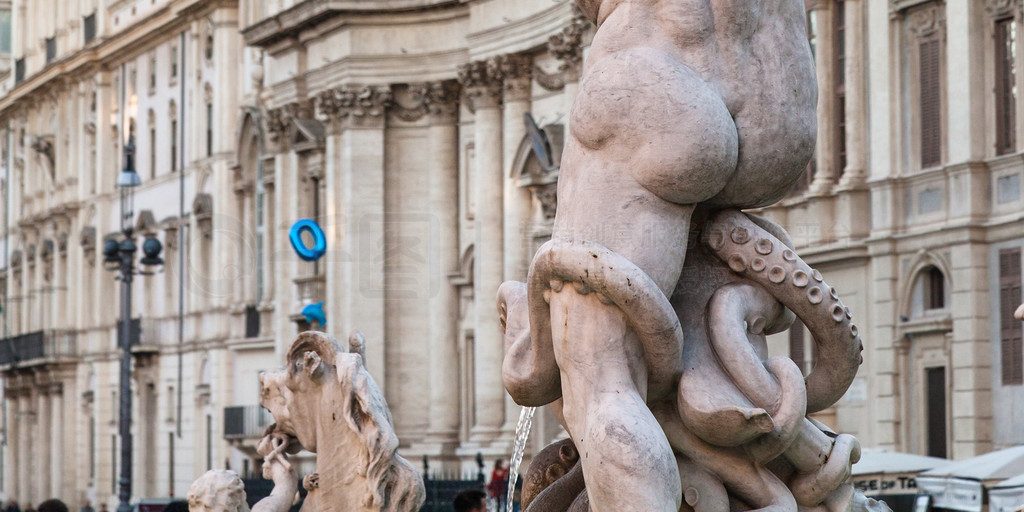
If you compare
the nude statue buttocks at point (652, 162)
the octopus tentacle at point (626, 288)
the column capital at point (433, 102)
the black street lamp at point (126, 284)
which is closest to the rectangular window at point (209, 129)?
the column capital at point (433, 102)

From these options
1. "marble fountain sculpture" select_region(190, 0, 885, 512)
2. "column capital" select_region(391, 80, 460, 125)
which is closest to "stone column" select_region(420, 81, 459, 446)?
"column capital" select_region(391, 80, 460, 125)

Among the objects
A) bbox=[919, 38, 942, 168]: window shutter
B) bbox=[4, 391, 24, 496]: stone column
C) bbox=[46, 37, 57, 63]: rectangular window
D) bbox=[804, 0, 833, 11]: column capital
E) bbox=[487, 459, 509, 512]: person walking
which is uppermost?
bbox=[46, 37, 57, 63]: rectangular window

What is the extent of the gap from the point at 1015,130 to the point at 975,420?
139 inches

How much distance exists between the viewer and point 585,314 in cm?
554

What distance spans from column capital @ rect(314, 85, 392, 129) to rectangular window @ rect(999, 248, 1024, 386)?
20.4 meters

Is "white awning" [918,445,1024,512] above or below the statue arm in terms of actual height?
below

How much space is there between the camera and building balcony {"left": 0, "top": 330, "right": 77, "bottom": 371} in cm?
6631

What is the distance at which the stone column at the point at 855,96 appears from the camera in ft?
92.8

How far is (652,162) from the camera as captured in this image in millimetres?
5594

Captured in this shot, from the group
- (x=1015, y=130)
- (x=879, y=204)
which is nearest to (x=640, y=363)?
(x=1015, y=130)

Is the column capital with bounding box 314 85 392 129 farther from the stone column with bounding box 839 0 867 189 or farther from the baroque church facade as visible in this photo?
the stone column with bounding box 839 0 867 189

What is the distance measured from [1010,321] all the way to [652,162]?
20.6 meters

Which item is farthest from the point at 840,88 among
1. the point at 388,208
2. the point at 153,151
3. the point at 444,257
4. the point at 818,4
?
the point at 153,151

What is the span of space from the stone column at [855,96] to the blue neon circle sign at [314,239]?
18.3 m
